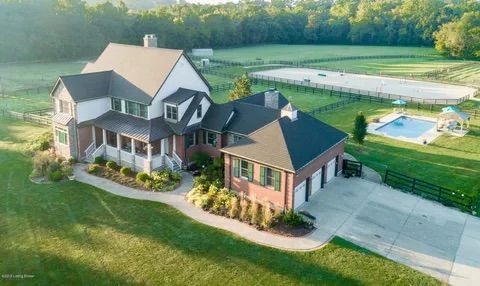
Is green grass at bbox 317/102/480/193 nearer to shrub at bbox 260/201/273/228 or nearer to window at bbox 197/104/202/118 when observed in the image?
shrub at bbox 260/201/273/228

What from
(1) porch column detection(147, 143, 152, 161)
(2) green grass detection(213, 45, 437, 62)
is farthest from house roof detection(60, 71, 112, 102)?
(2) green grass detection(213, 45, 437, 62)

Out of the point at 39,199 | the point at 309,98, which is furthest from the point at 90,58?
the point at 39,199

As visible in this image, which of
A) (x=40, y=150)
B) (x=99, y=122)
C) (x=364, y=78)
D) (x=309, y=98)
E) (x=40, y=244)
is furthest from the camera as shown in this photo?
(x=364, y=78)

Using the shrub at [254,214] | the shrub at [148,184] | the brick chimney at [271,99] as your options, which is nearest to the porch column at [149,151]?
the shrub at [148,184]

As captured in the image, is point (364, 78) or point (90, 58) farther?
point (90, 58)

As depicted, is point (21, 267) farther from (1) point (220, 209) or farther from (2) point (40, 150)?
(2) point (40, 150)

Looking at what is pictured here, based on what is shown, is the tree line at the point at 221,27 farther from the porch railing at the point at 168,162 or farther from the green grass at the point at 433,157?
the green grass at the point at 433,157

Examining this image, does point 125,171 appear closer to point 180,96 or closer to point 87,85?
point 180,96
